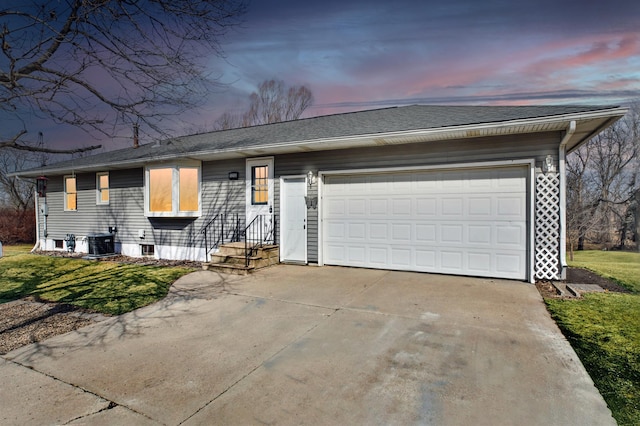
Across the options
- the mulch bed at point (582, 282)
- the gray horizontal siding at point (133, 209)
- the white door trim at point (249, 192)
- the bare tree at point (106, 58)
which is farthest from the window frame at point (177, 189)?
the mulch bed at point (582, 282)

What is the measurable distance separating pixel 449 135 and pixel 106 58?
5.62 meters

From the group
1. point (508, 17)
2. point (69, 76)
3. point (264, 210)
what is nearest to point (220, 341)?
point (69, 76)

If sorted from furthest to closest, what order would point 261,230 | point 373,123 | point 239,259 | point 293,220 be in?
point 261,230 → point 293,220 → point 239,259 → point 373,123

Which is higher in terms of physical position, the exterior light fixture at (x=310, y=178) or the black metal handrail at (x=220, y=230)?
the exterior light fixture at (x=310, y=178)

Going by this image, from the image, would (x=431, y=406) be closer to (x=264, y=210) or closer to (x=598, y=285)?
(x=598, y=285)

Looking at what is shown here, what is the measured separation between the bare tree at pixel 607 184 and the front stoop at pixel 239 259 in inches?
621

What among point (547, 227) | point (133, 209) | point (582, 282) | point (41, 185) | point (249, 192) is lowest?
point (582, 282)

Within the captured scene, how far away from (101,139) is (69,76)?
90cm

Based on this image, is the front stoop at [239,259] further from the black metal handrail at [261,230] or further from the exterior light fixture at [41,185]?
the exterior light fixture at [41,185]

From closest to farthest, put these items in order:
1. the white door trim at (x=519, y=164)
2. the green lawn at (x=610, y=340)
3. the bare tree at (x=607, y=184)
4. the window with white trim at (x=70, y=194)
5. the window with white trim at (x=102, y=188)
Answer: the green lawn at (x=610, y=340) < the white door trim at (x=519, y=164) < the window with white trim at (x=102, y=188) < the window with white trim at (x=70, y=194) < the bare tree at (x=607, y=184)

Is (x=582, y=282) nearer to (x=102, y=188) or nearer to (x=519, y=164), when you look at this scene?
(x=519, y=164)

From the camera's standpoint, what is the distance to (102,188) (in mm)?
11977

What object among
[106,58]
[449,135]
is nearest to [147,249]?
[106,58]

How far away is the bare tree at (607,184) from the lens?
1728 centimetres
